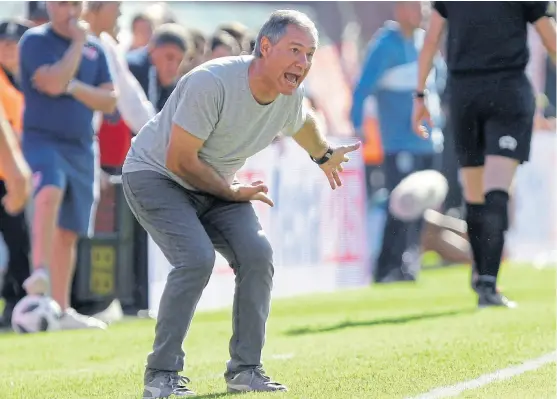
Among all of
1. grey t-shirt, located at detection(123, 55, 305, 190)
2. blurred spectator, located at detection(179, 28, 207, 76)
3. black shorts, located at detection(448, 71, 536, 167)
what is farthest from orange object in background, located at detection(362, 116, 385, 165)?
grey t-shirt, located at detection(123, 55, 305, 190)

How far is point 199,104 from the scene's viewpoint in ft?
19.4

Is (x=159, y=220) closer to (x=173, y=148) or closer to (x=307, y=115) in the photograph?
(x=173, y=148)

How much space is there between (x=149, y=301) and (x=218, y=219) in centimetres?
465

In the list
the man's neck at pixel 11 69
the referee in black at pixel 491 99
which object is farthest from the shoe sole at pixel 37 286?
the referee in black at pixel 491 99

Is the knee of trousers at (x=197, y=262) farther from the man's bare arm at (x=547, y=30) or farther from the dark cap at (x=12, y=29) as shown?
the dark cap at (x=12, y=29)

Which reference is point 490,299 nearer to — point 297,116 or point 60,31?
point 60,31

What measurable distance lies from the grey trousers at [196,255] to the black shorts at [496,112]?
376cm

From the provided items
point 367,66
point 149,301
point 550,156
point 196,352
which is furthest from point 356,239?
point 196,352

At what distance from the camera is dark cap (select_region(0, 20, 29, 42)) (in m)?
10.5

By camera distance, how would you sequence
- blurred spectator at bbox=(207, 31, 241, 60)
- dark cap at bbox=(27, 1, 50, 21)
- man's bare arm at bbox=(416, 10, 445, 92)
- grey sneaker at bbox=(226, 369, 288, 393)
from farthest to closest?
blurred spectator at bbox=(207, 31, 241, 60) → dark cap at bbox=(27, 1, 50, 21) → man's bare arm at bbox=(416, 10, 445, 92) → grey sneaker at bbox=(226, 369, 288, 393)

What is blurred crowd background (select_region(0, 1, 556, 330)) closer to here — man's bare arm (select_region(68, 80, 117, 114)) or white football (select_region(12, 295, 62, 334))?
man's bare arm (select_region(68, 80, 117, 114))

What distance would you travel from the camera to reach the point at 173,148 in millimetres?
6000

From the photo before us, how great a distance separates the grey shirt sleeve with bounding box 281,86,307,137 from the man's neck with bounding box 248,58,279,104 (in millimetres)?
221

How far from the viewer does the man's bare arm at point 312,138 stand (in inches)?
258
